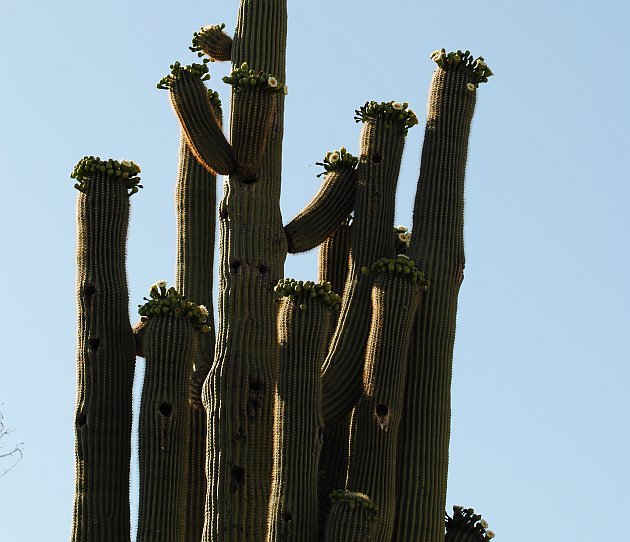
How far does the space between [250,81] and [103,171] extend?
1550 mm

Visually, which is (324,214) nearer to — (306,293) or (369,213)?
(369,213)

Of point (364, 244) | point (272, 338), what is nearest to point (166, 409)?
point (272, 338)

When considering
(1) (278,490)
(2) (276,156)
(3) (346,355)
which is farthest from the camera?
(2) (276,156)

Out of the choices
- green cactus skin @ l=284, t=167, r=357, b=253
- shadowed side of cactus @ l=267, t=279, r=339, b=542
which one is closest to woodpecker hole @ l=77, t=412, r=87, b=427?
shadowed side of cactus @ l=267, t=279, r=339, b=542

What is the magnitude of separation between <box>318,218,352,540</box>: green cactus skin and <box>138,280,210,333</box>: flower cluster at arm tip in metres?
1.16

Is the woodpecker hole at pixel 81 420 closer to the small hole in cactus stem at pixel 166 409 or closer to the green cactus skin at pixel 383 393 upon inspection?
the small hole in cactus stem at pixel 166 409

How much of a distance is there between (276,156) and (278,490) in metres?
3.45

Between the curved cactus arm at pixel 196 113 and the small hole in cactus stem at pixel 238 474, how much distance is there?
2825mm

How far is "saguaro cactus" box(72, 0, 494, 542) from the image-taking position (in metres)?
13.6

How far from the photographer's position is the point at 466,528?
47.4 ft

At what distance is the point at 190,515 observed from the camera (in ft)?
47.1

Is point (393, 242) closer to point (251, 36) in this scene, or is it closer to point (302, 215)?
point (302, 215)

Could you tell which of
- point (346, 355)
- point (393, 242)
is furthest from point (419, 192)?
point (346, 355)

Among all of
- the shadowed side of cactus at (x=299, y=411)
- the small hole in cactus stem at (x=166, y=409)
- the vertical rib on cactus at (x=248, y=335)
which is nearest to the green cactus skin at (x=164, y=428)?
the small hole in cactus stem at (x=166, y=409)
